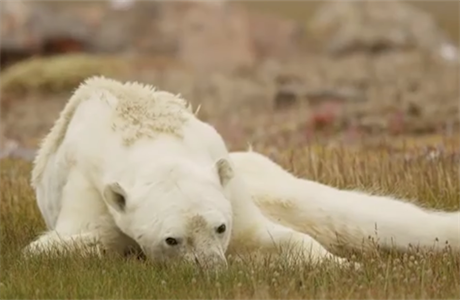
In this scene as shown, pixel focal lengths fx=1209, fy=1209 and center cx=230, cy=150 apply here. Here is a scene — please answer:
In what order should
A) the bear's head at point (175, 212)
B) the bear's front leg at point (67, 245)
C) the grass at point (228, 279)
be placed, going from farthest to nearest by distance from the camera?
the bear's front leg at point (67, 245) < the bear's head at point (175, 212) < the grass at point (228, 279)

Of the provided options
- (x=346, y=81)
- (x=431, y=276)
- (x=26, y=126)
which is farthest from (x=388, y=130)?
(x=431, y=276)

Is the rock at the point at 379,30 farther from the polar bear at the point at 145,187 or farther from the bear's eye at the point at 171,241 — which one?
the bear's eye at the point at 171,241

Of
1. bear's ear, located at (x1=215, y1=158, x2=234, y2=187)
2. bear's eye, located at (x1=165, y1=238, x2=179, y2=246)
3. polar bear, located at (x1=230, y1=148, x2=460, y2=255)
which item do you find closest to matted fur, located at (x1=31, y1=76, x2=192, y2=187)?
bear's ear, located at (x1=215, y1=158, x2=234, y2=187)

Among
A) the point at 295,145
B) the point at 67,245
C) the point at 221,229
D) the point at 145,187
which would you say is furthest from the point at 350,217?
the point at 295,145

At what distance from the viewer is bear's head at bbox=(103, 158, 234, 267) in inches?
274

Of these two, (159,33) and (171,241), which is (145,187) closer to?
(171,241)

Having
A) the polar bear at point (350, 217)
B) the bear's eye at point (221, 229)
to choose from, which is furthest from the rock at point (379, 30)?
the bear's eye at point (221, 229)

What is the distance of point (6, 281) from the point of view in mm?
6793

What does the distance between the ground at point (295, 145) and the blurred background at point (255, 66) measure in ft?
0.29

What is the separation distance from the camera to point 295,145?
17.1m

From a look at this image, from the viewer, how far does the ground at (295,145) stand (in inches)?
261

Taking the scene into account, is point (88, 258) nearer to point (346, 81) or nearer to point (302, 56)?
point (346, 81)

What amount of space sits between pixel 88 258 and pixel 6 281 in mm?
680

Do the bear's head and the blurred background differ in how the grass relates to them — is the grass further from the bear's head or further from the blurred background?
the blurred background
